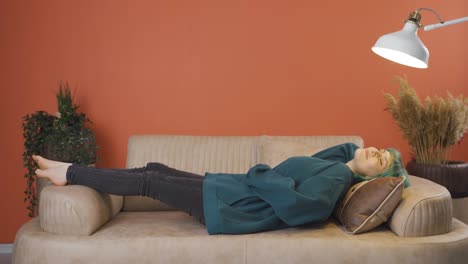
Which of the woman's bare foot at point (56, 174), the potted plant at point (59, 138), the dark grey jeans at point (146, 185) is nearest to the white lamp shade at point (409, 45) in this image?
the dark grey jeans at point (146, 185)

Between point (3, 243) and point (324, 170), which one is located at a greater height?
point (324, 170)

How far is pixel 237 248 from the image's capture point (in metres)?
2.16

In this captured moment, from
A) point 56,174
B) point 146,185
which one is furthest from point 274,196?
point 56,174

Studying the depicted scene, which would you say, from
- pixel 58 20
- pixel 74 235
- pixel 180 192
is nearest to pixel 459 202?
pixel 180 192

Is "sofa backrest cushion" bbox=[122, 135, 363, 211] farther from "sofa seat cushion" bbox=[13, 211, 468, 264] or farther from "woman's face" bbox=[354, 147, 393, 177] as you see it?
"sofa seat cushion" bbox=[13, 211, 468, 264]

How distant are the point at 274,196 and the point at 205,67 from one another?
4.87 ft

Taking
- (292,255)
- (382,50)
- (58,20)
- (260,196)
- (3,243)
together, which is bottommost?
(3,243)

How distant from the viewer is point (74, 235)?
7.23ft

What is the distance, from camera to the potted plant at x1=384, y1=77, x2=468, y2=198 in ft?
10.2

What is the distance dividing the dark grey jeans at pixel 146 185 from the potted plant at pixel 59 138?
78 cm

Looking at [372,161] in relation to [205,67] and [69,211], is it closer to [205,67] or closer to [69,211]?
[69,211]

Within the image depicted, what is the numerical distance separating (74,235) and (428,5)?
280 cm

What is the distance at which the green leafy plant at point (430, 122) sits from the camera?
10.2ft

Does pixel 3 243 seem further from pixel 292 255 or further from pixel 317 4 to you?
pixel 317 4
